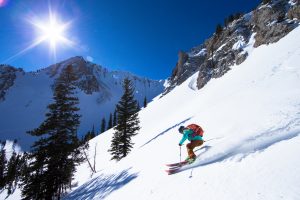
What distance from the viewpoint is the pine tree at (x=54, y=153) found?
18625 mm

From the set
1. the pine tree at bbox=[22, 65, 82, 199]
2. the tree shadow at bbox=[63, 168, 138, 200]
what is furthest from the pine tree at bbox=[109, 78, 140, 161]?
the tree shadow at bbox=[63, 168, 138, 200]

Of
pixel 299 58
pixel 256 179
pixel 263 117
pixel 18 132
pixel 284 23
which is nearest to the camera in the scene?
pixel 256 179

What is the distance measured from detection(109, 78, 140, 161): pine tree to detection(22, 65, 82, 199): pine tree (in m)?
11.2

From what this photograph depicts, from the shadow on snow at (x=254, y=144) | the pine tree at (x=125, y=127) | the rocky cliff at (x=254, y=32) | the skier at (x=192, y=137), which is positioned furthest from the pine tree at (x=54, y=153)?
the rocky cliff at (x=254, y=32)

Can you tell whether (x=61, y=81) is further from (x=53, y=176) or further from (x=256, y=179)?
(x=256, y=179)

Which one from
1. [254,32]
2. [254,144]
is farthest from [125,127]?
[254,32]

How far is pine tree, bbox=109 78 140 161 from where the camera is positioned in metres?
31.2

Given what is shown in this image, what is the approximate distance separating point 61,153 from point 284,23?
46578 mm

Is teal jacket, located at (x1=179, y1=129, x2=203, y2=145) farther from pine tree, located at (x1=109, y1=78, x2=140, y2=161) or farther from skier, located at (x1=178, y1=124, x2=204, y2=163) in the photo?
pine tree, located at (x1=109, y1=78, x2=140, y2=161)

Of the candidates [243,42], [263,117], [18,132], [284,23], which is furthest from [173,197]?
[18,132]

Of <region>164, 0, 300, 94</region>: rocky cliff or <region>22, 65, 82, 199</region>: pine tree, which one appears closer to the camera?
<region>22, 65, 82, 199</region>: pine tree

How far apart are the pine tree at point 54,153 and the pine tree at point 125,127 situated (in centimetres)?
1125

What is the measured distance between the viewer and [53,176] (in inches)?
739

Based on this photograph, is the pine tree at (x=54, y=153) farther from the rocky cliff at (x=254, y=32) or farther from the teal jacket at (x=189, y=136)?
the rocky cliff at (x=254, y=32)
